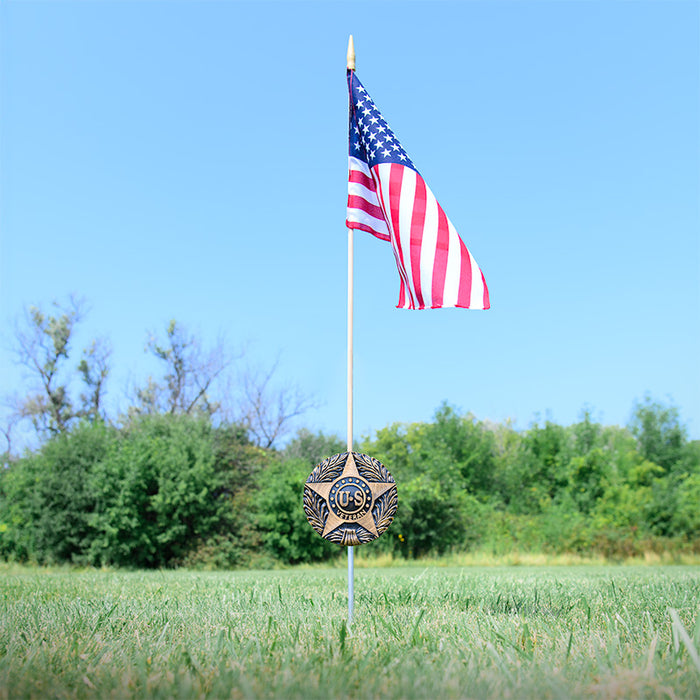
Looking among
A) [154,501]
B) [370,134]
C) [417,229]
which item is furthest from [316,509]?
[154,501]

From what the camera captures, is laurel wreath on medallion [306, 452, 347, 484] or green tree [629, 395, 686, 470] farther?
green tree [629, 395, 686, 470]

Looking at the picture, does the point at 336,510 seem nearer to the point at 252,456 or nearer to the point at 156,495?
the point at 156,495

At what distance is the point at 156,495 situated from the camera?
19266mm

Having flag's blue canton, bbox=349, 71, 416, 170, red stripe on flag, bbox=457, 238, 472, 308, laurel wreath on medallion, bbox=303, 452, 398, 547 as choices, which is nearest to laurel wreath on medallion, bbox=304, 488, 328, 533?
laurel wreath on medallion, bbox=303, 452, 398, 547

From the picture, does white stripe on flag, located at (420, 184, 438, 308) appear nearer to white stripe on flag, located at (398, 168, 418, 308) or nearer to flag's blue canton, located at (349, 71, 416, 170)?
white stripe on flag, located at (398, 168, 418, 308)

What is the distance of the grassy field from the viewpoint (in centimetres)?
246

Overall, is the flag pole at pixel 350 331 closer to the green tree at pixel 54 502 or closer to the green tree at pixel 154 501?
the green tree at pixel 154 501

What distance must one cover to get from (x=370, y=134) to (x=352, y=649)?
12.0 feet

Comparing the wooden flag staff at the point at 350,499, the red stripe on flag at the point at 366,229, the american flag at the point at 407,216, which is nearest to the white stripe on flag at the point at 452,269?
the american flag at the point at 407,216

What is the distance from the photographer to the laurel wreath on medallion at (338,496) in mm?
4375

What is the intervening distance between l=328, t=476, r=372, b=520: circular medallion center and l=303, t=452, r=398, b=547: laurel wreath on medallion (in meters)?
0.01

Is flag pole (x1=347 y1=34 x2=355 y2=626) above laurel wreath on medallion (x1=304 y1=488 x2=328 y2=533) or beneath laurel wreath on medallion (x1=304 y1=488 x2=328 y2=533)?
above

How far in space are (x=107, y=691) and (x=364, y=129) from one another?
4.10 metres

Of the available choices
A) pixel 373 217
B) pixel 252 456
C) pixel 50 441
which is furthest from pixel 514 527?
pixel 373 217
